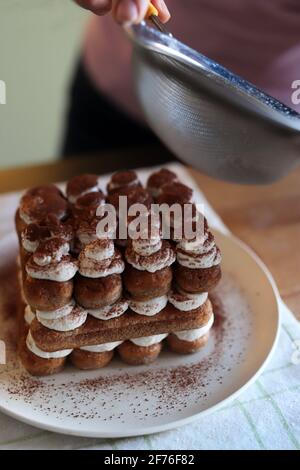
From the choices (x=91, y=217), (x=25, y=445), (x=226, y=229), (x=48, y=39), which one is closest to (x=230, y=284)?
(x=226, y=229)

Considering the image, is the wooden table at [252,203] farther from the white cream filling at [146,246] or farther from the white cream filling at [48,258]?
the white cream filling at [48,258]

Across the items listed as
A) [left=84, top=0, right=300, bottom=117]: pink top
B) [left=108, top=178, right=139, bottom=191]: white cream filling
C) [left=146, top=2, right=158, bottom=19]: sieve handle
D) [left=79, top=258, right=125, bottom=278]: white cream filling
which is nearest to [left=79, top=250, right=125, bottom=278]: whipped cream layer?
[left=79, top=258, right=125, bottom=278]: white cream filling

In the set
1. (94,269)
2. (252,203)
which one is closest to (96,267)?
(94,269)

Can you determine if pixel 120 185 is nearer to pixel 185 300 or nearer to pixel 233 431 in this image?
pixel 185 300

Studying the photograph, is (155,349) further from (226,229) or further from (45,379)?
(226,229)

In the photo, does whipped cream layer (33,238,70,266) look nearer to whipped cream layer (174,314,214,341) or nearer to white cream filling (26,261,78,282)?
white cream filling (26,261,78,282)
